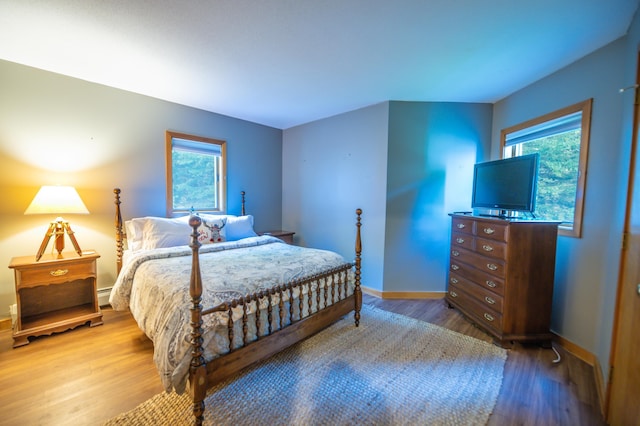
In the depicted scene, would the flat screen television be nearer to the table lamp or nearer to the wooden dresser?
the wooden dresser

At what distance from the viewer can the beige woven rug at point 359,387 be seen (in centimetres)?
146

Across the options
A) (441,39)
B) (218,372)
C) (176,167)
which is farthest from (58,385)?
(441,39)

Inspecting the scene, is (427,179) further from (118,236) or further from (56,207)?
(56,207)

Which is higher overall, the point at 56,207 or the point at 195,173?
the point at 195,173

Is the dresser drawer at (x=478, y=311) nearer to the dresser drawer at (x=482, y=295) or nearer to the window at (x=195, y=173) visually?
the dresser drawer at (x=482, y=295)

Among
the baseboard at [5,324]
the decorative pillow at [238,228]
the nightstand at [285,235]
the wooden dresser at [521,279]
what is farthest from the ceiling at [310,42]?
the baseboard at [5,324]

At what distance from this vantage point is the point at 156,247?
2637 mm

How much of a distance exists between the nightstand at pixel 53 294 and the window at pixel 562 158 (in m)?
4.38

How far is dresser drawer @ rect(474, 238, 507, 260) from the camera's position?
2173mm

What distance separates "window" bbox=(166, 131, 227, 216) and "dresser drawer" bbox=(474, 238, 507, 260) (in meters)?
3.32

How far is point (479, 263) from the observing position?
2.45m

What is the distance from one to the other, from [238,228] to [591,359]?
3.61 meters

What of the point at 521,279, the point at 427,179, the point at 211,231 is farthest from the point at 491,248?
the point at 211,231

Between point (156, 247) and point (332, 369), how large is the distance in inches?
83.8
